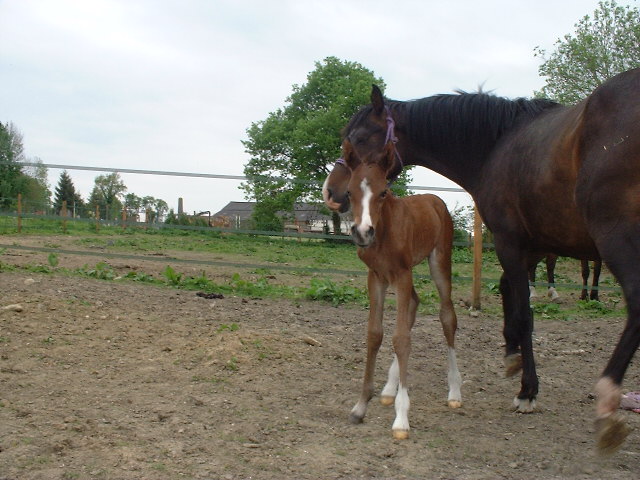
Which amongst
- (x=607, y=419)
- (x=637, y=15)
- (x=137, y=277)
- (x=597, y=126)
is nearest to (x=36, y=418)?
(x=607, y=419)

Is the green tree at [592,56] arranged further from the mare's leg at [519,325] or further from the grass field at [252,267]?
the mare's leg at [519,325]

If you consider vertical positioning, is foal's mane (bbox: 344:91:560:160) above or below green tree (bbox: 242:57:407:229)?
below

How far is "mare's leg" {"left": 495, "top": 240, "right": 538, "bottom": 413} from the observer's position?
152 inches

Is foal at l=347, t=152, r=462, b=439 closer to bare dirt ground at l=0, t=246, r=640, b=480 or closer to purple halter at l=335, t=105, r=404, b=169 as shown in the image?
bare dirt ground at l=0, t=246, r=640, b=480

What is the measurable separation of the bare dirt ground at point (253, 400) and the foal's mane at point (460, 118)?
1820 mm

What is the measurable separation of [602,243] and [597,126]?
620mm

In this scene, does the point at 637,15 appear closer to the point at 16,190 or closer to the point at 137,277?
the point at 137,277

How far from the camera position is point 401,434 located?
330 cm

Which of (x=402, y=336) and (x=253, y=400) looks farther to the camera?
(x=253, y=400)

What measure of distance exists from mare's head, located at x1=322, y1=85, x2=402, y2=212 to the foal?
11.3 inches

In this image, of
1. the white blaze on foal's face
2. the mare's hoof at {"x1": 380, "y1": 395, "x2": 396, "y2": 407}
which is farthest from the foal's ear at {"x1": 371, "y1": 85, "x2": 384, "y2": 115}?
the mare's hoof at {"x1": 380, "y1": 395, "x2": 396, "y2": 407}

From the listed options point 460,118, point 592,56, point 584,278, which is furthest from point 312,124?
point 460,118

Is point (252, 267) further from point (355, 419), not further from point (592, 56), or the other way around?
point (592, 56)

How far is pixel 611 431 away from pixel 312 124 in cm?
3124
